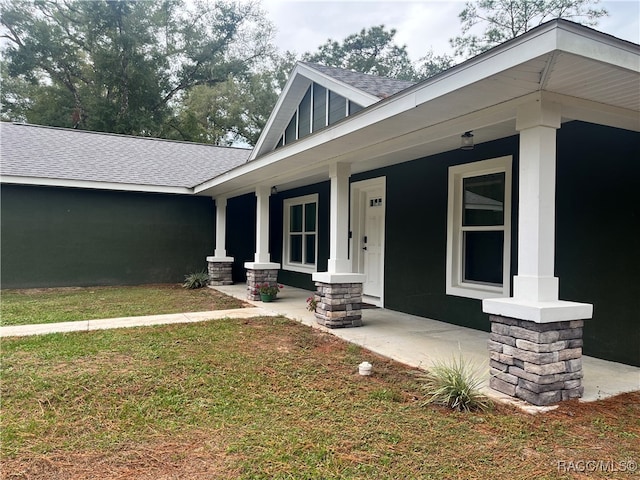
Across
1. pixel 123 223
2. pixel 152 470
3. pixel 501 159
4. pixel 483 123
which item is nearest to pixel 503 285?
pixel 501 159

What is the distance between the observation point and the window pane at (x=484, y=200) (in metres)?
5.28

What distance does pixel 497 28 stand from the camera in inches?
842

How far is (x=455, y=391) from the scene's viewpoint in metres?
3.10

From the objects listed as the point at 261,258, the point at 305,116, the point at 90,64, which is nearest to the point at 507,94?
the point at 305,116

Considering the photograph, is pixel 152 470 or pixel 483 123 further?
pixel 483 123

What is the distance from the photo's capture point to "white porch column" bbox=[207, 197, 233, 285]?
10289 millimetres

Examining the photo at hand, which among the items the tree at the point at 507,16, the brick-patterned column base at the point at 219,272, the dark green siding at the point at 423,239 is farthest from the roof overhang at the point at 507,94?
the tree at the point at 507,16

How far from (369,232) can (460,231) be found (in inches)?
88.2

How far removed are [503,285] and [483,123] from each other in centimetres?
217

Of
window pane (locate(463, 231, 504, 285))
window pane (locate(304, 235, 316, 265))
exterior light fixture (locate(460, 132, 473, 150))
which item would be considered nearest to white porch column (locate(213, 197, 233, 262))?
window pane (locate(304, 235, 316, 265))

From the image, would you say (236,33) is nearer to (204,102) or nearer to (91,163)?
(204,102)

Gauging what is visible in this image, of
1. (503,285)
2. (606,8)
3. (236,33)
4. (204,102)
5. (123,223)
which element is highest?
(236,33)

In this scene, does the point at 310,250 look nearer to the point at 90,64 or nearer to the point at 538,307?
the point at 538,307

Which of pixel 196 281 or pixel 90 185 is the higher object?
pixel 90 185
